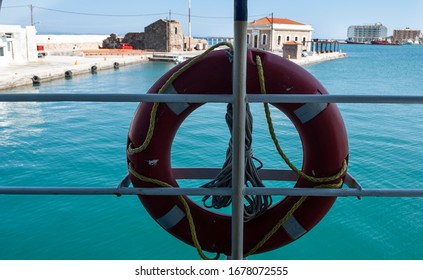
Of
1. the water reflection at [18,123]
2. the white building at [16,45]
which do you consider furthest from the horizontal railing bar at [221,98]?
the white building at [16,45]

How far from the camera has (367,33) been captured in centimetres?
11050

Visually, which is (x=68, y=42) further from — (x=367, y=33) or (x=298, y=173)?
(x=367, y=33)

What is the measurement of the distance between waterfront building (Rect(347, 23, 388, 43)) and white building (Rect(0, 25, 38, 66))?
10252 centimetres

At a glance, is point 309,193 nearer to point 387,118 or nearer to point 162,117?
point 162,117

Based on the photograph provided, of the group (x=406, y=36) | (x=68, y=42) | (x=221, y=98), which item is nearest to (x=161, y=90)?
(x=221, y=98)

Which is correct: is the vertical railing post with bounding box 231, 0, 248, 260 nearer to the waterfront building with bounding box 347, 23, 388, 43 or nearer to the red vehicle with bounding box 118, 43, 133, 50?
the red vehicle with bounding box 118, 43, 133, 50

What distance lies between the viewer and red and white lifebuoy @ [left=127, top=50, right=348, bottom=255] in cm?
134

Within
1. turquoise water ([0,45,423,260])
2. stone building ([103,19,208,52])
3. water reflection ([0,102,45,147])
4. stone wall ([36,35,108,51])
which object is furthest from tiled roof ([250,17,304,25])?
water reflection ([0,102,45,147])

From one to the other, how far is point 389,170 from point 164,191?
5.57 metres

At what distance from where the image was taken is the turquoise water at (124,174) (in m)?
4.05

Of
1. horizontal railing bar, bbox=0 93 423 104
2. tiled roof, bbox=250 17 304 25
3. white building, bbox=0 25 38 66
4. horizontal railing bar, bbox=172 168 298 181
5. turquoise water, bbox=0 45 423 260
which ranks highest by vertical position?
tiled roof, bbox=250 17 304 25

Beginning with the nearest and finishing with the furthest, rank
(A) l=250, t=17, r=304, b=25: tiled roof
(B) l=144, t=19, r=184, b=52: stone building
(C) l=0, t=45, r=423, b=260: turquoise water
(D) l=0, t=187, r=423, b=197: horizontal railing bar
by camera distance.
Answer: (D) l=0, t=187, r=423, b=197: horizontal railing bar → (C) l=0, t=45, r=423, b=260: turquoise water → (B) l=144, t=19, r=184, b=52: stone building → (A) l=250, t=17, r=304, b=25: tiled roof

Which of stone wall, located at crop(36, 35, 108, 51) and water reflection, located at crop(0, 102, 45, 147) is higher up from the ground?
stone wall, located at crop(36, 35, 108, 51)
